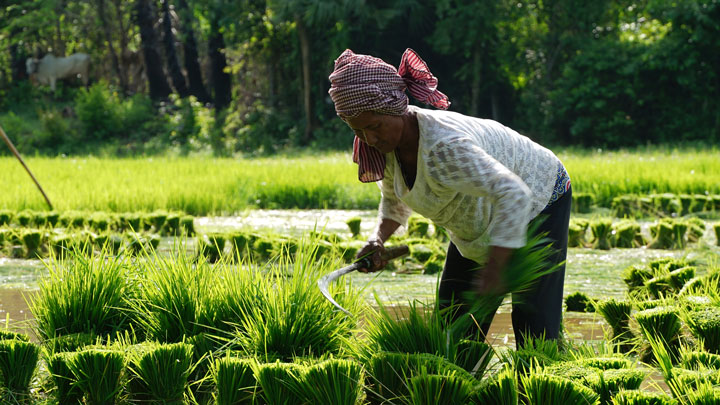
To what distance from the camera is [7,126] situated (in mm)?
20531

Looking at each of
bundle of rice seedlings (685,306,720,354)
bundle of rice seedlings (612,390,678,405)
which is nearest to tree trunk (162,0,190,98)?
bundle of rice seedlings (685,306,720,354)

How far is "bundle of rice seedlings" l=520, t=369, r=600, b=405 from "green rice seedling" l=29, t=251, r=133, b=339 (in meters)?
1.61

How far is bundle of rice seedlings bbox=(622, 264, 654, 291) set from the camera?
432 centimetres

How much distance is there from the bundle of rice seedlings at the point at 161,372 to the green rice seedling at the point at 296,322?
0.23 metres

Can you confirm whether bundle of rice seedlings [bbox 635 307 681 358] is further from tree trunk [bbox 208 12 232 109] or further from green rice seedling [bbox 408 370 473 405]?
tree trunk [bbox 208 12 232 109]

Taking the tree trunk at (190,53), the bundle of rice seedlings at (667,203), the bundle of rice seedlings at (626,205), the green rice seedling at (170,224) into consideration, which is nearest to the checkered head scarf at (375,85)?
the green rice seedling at (170,224)

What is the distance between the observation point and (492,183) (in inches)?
93.1

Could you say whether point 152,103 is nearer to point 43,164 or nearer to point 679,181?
point 43,164

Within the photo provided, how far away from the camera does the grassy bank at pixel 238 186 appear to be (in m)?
8.41

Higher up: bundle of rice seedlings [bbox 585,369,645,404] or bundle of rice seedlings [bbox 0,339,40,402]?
bundle of rice seedlings [bbox 585,369,645,404]

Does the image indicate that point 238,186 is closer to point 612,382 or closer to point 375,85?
point 375,85

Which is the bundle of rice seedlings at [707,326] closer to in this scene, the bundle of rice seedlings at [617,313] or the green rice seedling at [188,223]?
the bundle of rice seedlings at [617,313]

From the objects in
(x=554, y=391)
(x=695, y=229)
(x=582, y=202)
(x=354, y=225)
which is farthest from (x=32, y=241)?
(x=582, y=202)

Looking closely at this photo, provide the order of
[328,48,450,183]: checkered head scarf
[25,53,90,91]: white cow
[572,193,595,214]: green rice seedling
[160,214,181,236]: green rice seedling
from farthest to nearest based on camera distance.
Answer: [25,53,90,91]: white cow < [572,193,595,214]: green rice seedling < [160,214,181,236]: green rice seedling < [328,48,450,183]: checkered head scarf
